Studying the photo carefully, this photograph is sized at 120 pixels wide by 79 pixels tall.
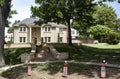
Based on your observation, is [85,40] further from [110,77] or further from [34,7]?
[110,77]

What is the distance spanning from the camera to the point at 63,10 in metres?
42.1

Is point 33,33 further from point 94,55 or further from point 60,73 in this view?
point 60,73

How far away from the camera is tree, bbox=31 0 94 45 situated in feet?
135

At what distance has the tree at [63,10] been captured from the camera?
41062mm

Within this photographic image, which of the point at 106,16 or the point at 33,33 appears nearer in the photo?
the point at 33,33

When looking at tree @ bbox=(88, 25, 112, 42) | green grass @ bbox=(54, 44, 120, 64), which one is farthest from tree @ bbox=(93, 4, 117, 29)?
green grass @ bbox=(54, 44, 120, 64)

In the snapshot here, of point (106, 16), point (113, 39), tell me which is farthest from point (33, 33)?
point (106, 16)

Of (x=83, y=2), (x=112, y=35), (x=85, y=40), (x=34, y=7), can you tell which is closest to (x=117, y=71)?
(x=83, y=2)

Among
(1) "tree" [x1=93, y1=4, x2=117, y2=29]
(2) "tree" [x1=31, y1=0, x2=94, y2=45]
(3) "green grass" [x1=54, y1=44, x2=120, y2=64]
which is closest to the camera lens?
(3) "green grass" [x1=54, y1=44, x2=120, y2=64]

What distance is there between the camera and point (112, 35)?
230ft

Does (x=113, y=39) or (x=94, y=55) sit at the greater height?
(x=113, y=39)

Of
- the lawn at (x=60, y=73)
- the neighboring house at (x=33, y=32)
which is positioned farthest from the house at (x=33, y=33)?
the lawn at (x=60, y=73)

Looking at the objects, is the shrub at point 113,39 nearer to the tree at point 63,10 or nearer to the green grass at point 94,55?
the tree at point 63,10

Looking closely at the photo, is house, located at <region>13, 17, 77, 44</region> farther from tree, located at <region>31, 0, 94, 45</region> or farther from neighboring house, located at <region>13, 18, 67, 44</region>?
tree, located at <region>31, 0, 94, 45</region>
